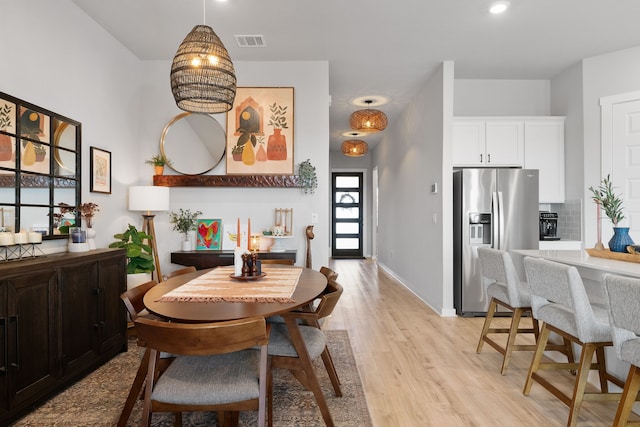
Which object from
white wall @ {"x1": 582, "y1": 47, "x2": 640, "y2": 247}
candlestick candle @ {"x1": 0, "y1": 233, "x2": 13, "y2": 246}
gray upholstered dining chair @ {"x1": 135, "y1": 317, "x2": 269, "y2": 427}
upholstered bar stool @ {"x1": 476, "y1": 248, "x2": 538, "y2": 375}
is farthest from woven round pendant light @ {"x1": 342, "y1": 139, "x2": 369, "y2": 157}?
gray upholstered dining chair @ {"x1": 135, "y1": 317, "x2": 269, "y2": 427}

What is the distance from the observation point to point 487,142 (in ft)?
15.8

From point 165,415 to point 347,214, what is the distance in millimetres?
8398

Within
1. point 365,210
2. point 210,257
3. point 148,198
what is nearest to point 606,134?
point 210,257

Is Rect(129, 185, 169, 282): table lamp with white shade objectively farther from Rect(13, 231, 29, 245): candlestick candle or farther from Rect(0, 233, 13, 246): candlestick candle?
Rect(0, 233, 13, 246): candlestick candle

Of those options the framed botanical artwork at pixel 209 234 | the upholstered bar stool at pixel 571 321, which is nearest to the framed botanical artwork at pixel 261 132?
the framed botanical artwork at pixel 209 234

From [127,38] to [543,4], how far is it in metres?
3.85

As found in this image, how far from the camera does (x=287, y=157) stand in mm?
4395

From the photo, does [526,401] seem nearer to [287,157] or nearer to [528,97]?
[287,157]

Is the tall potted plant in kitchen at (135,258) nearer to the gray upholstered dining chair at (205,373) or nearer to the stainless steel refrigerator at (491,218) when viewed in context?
the gray upholstered dining chair at (205,373)

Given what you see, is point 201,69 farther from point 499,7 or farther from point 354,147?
point 354,147

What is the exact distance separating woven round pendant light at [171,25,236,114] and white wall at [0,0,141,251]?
50.8 inches

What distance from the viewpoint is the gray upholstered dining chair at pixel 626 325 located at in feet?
5.28

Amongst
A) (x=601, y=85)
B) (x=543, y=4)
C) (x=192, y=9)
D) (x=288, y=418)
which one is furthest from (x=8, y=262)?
(x=601, y=85)

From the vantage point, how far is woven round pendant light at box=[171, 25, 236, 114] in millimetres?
2207
